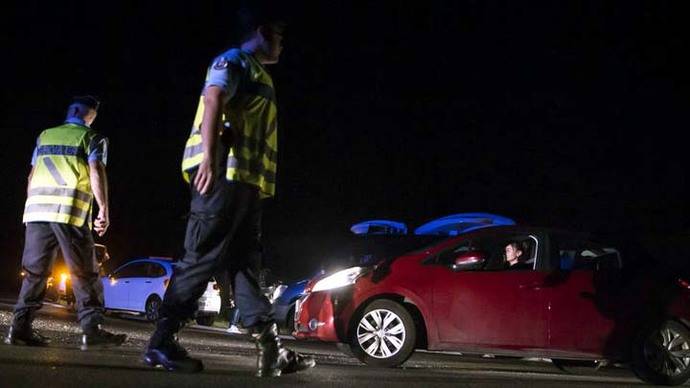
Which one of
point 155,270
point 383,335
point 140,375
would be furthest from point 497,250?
point 155,270

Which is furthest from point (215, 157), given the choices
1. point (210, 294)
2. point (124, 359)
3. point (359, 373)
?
point (210, 294)

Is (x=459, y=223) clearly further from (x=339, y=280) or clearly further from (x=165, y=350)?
(x=165, y=350)

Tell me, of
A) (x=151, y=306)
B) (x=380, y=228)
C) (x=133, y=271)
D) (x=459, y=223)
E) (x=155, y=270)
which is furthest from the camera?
(x=133, y=271)

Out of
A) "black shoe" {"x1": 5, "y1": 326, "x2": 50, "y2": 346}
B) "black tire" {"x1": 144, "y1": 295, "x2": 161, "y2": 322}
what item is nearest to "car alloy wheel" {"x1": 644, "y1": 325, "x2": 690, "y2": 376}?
"black shoe" {"x1": 5, "y1": 326, "x2": 50, "y2": 346}

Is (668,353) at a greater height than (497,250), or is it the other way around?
(497,250)

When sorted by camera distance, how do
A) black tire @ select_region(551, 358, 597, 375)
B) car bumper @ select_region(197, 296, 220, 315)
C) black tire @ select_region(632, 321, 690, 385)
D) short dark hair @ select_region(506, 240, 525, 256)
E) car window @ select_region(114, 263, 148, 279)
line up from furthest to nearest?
1. car window @ select_region(114, 263, 148, 279)
2. car bumper @ select_region(197, 296, 220, 315)
3. black tire @ select_region(551, 358, 597, 375)
4. short dark hair @ select_region(506, 240, 525, 256)
5. black tire @ select_region(632, 321, 690, 385)

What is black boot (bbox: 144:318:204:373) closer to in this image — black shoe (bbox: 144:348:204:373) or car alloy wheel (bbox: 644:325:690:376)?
black shoe (bbox: 144:348:204:373)

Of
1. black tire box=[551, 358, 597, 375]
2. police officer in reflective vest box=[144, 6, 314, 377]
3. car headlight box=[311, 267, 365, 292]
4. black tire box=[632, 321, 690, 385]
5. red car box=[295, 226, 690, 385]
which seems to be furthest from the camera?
black tire box=[551, 358, 597, 375]

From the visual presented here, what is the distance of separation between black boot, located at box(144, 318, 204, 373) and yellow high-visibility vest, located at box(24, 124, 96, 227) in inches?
66.6

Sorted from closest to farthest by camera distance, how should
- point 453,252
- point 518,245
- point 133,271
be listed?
1. point 453,252
2. point 518,245
3. point 133,271

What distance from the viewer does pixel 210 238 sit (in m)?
4.25

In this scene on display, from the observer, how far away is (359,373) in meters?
5.53

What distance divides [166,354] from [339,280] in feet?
13.0

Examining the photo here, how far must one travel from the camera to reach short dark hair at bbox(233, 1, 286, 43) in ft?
14.8
